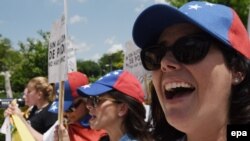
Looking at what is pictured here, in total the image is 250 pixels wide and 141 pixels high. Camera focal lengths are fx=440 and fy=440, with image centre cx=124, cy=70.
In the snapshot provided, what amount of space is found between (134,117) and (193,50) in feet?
5.97

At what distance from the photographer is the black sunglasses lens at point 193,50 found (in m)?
1.35

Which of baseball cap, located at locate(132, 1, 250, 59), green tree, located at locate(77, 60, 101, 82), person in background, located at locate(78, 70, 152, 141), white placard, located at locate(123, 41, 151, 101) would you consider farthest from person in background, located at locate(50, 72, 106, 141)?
green tree, located at locate(77, 60, 101, 82)

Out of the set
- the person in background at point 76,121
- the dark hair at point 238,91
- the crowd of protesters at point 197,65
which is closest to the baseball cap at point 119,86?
the person in background at point 76,121

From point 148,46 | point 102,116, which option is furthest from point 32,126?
point 148,46

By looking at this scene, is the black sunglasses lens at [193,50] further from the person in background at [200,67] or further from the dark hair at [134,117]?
the dark hair at [134,117]

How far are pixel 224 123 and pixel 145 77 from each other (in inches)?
122

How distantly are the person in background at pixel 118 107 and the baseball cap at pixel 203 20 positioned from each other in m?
1.60

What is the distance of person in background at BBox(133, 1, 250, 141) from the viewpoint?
1.35 m

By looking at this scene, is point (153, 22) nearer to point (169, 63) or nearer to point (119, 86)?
point (169, 63)

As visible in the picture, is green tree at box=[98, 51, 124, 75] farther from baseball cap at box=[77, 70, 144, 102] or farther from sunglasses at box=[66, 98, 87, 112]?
baseball cap at box=[77, 70, 144, 102]

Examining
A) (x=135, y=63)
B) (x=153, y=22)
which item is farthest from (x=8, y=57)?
(x=153, y=22)

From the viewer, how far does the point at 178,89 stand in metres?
1.39

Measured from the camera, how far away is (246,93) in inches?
59.0

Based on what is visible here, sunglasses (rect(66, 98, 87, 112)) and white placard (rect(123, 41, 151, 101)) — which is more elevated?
white placard (rect(123, 41, 151, 101))
